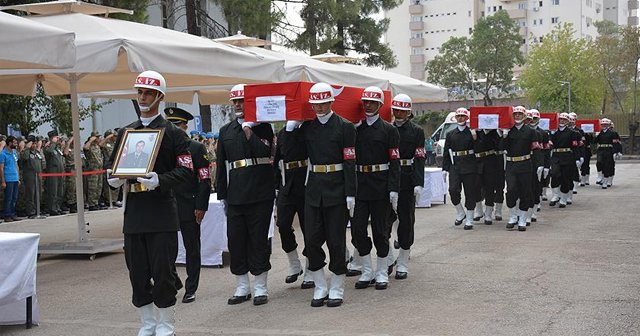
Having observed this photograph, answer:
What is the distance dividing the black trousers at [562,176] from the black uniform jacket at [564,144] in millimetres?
140

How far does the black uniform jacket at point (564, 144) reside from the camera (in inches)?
781

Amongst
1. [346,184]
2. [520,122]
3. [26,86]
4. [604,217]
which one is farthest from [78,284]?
[604,217]

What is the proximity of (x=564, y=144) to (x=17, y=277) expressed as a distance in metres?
15.0

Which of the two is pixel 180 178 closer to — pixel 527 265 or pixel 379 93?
pixel 379 93

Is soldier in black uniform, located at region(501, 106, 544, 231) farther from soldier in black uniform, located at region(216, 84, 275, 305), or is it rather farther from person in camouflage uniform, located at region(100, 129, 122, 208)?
person in camouflage uniform, located at region(100, 129, 122, 208)

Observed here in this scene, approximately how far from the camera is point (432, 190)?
19859 mm

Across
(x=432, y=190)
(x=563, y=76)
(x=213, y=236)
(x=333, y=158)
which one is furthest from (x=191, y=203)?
(x=563, y=76)

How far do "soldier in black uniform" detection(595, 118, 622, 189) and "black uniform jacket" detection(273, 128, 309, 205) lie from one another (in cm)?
1816

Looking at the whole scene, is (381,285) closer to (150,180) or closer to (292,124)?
(292,124)

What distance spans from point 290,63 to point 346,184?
282 inches

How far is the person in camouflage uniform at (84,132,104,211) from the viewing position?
2023 centimetres

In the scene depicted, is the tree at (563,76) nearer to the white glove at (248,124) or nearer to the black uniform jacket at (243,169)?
the black uniform jacket at (243,169)

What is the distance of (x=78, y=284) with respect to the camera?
1038cm

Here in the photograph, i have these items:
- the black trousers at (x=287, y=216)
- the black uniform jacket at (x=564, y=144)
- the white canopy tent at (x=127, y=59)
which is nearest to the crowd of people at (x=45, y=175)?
the white canopy tent at (x=127, y=59)
